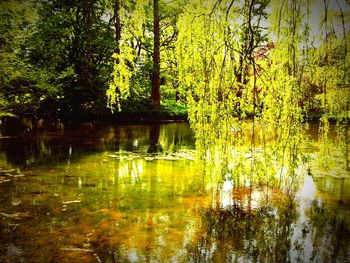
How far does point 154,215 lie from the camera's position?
14.5 feet

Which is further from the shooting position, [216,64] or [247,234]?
[247,234]

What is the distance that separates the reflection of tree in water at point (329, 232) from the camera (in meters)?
3.38

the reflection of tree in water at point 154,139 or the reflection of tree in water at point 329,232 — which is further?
the reflection of tree in water at point 154,139

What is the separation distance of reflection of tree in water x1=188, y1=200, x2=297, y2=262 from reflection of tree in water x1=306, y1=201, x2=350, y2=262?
249 mm

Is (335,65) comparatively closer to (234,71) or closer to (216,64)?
(234,71)

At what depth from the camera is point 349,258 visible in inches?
131

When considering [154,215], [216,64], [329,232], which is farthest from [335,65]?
[154,215]

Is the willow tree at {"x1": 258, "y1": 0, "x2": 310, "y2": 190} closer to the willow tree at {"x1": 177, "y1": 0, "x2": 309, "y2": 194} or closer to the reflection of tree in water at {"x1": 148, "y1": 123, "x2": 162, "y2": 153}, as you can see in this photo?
the willow tree at {"x1": 177, "y1": 0, "x2": 309, "y2": 194}

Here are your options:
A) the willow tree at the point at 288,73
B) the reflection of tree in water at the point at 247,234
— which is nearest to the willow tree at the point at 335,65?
the willow tree at the point at 288,73

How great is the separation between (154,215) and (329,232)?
6.74ft

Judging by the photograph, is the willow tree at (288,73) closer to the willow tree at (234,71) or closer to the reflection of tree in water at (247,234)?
the willow tree at (234,71)

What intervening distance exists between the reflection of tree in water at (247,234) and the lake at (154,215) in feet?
0.03

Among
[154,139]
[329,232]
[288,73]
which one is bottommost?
[329,232]

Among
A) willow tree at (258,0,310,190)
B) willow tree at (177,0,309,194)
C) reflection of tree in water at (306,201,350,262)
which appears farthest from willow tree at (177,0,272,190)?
reflection of tree in water at (306,201,350,262)
